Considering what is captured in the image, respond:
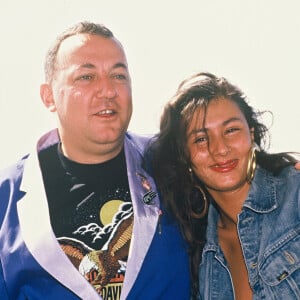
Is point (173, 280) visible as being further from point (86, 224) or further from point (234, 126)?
point (234, 126)

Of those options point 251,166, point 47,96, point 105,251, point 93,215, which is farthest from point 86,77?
point 251,166

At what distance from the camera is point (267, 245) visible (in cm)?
309

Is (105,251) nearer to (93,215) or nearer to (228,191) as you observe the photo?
(93,215)

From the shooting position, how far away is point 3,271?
315 centimetres

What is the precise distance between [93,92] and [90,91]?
0.07 feet

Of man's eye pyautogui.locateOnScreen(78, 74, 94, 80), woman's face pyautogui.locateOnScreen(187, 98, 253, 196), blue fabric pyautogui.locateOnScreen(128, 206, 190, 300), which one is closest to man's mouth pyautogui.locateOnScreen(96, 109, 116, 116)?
man's eye pyautogui.locateOnScreen(78, 74, 94, 80)

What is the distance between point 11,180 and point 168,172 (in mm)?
1152

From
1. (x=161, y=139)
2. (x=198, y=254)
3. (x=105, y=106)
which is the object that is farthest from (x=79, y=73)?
(x=198, y=254)

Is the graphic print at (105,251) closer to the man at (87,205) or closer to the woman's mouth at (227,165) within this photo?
the man at (87,205)

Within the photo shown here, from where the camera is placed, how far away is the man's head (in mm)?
3371

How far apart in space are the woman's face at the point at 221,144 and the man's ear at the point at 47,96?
109 centimetres

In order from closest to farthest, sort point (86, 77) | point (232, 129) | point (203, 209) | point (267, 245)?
point (267, 245) → point (232, 129) → point (86, 77) → point (203, 209)

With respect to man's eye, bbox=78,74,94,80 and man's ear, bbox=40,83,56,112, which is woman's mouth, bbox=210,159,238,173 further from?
man's ear, bbox=40,83,56,112

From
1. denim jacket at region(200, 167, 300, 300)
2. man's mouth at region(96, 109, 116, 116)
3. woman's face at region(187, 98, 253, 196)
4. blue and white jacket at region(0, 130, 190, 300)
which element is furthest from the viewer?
man's mouth at region(96, 109, 116, 116)
